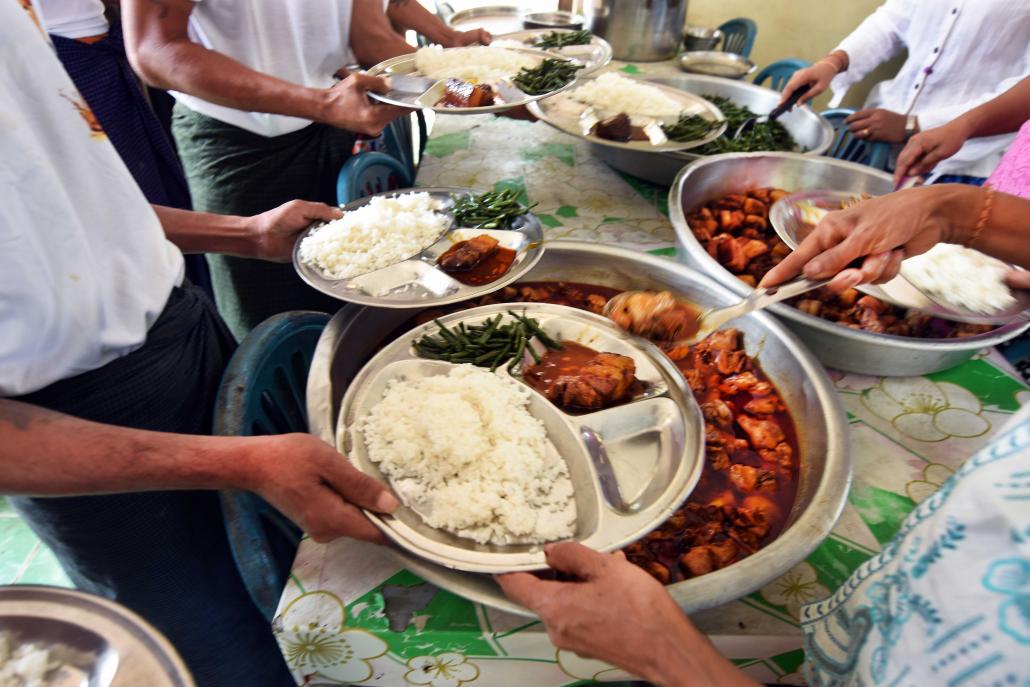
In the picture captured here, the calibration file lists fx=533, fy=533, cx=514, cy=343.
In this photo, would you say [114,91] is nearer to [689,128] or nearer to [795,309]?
[689,128]

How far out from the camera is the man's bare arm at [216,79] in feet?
7.69

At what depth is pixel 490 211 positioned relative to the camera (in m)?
2.47

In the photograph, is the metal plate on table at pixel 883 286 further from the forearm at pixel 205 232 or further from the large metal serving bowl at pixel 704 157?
the forearm at pixel 205 232

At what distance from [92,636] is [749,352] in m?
2.14

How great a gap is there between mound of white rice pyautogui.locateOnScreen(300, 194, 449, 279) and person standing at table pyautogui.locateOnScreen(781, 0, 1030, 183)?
2.80 metres

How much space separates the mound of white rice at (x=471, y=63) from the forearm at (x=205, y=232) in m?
1.59

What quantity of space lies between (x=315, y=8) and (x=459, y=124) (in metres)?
1.50

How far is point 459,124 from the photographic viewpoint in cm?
405

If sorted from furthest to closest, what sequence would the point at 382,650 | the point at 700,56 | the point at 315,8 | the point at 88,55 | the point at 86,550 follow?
the point at 700,56 → the point at 88,55 → the point at 315,8 → the point at 86,550 → the point at 382,650

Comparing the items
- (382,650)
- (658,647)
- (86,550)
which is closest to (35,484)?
(86,550)

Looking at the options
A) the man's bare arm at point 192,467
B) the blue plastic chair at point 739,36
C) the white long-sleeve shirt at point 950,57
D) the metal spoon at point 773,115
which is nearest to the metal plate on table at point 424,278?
the man's bare arm at point 192,467

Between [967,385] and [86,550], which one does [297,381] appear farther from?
[967,385]

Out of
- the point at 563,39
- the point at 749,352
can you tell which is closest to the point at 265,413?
the point at 749,352

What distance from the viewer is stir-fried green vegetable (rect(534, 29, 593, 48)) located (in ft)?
13.5
